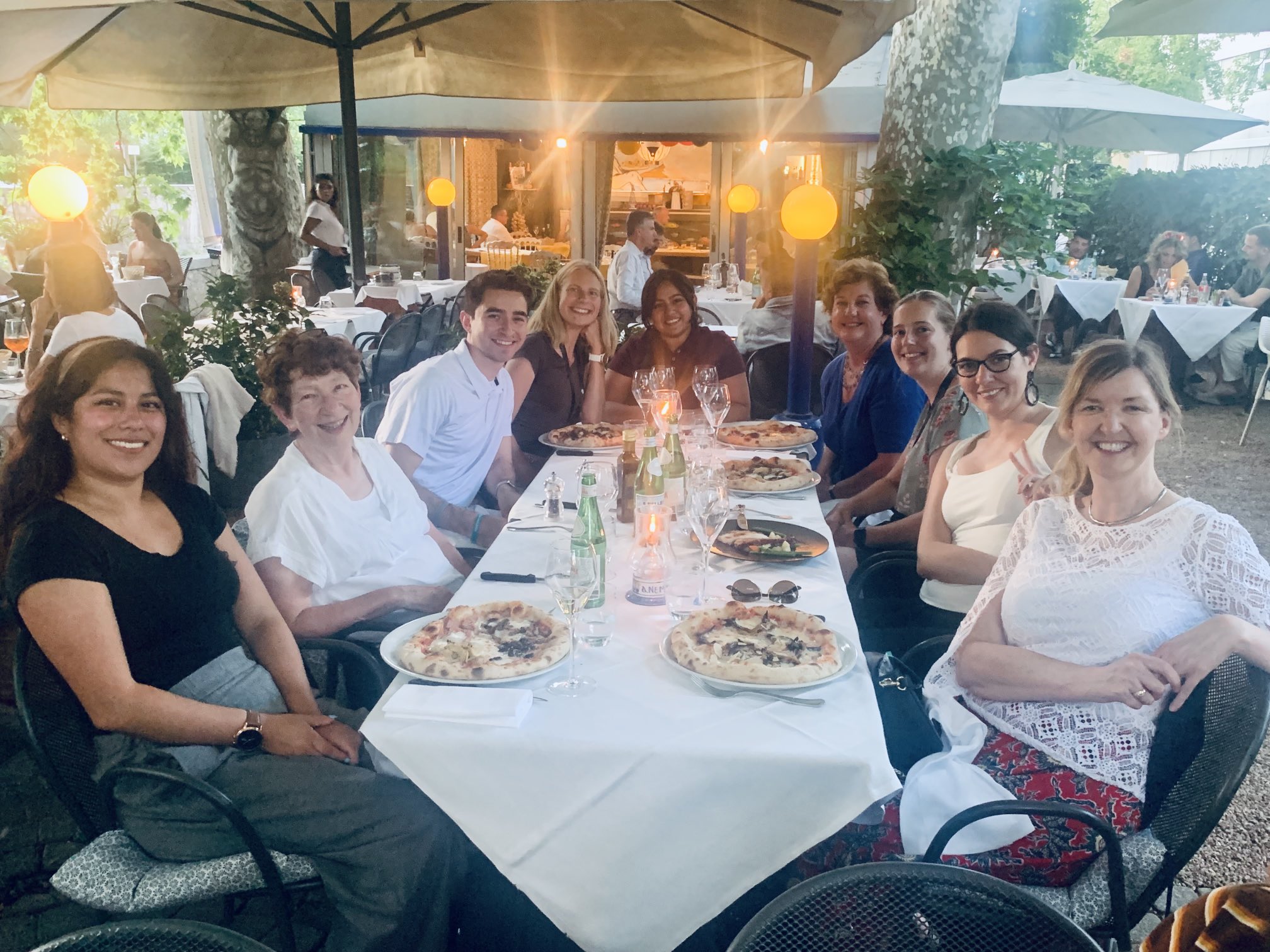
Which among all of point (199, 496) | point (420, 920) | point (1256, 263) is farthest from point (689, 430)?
→ point (1256, 263)

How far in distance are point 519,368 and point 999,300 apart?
80.2 inches

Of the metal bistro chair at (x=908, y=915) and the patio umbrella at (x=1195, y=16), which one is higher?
the patio umbrella at (x=1195, y=16)

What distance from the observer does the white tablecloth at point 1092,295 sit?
9578mm

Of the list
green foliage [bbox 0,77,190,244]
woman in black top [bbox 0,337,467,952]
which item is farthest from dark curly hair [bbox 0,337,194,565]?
green foliage [bbox 0,77,190,244]

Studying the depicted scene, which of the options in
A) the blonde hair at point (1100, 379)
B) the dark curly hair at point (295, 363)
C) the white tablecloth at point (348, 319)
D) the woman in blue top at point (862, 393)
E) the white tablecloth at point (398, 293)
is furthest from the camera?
the white tablecloth at point (398, 293)

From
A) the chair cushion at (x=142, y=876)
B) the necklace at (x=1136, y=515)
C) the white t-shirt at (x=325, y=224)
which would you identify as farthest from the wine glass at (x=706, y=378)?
the white t-shirt at (x=325, y=224)

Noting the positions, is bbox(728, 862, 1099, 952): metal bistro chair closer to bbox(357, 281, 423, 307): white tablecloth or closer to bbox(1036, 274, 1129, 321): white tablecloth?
bbox(357, 281, 423, 307): white tablecloth

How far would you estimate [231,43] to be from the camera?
5.95 m

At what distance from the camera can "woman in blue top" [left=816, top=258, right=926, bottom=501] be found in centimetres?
351

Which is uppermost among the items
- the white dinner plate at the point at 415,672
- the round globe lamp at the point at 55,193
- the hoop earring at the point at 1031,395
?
the round globe lamp at the point at 55,193

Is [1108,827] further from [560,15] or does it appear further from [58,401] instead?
[560,15]

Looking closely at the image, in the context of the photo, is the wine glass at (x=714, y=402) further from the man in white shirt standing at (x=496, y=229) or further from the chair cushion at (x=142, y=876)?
the man in white shirt standing at (x=496, y=229)

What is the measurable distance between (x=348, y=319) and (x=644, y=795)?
5662 mm

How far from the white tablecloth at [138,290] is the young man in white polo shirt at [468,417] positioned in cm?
673
